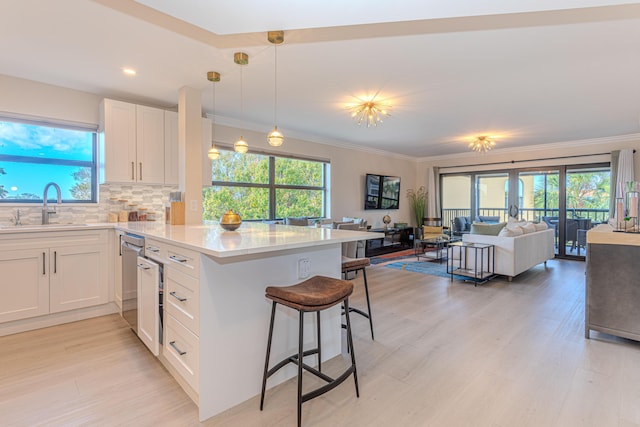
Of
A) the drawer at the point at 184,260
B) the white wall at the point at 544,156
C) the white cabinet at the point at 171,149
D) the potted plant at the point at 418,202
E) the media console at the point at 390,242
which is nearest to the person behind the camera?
the drawer at the point at 184,260

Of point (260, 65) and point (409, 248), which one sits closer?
point (260, 65)

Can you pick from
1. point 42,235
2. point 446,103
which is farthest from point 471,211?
point 42,235

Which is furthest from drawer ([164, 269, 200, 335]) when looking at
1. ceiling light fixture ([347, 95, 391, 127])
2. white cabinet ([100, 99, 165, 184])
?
ceiling light fixture ([347, 95, 391, 127])

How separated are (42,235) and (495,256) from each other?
554 centimetres

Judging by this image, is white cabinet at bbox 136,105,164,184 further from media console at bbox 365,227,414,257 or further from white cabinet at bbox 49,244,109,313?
media console at bbox 365,227,414,257

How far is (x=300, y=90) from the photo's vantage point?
11.9 feet

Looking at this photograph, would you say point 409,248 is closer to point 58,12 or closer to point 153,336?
point 153,336

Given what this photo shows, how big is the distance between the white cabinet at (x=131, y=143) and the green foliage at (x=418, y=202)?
6.76 meters

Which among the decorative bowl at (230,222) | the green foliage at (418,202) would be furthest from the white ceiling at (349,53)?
the green foliage at (418,202)

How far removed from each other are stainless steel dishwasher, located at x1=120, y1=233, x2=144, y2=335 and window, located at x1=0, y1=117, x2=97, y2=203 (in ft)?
4.29

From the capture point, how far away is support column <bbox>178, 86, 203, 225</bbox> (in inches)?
136

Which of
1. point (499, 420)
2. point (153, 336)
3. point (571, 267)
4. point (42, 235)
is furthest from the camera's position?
A: point (571, 267)

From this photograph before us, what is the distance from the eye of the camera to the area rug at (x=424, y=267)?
16.7 feet

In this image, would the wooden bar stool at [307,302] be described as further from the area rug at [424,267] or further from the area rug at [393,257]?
the area rug at [393,257]
